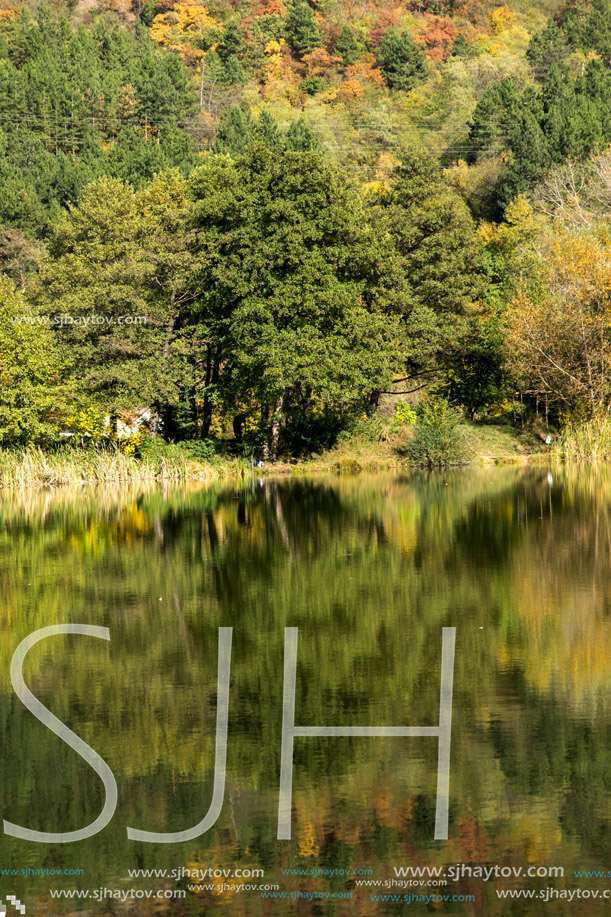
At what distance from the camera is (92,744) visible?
7488 millimetres

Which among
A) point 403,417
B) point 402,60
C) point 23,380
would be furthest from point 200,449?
point 402,60

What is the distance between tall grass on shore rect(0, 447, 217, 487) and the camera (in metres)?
32.1

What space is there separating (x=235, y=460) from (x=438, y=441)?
6958 millimetres

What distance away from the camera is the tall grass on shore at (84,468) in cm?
3209

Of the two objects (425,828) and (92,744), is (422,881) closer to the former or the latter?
(425,828)

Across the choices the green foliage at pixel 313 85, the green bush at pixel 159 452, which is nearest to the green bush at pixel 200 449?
the green bush at pixel 159 452

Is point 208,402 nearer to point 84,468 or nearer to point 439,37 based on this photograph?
point 84,468

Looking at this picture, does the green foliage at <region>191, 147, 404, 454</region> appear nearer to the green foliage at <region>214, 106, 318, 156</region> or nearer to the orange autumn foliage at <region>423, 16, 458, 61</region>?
the green foliage at <region>214, 106, 318, 156</region>

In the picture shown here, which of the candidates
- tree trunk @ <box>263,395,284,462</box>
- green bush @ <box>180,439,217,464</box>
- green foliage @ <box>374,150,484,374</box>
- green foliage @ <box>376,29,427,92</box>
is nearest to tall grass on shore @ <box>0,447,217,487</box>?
green bush @ <box>180,439,217,464</box>

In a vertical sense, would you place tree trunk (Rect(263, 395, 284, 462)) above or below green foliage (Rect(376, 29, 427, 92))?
below

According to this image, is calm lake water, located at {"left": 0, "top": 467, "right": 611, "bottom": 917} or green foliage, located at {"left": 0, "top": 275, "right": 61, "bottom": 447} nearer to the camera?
calm lake water, located at {"left": 0, "top": 467, "right": 611, "bottom": 917}

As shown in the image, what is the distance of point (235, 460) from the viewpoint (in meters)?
37.2

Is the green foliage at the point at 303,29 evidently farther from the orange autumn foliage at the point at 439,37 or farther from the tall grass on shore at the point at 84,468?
the tall grass on shore at the point at 84,468

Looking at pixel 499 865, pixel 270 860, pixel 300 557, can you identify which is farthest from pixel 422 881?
pixel 300 557
